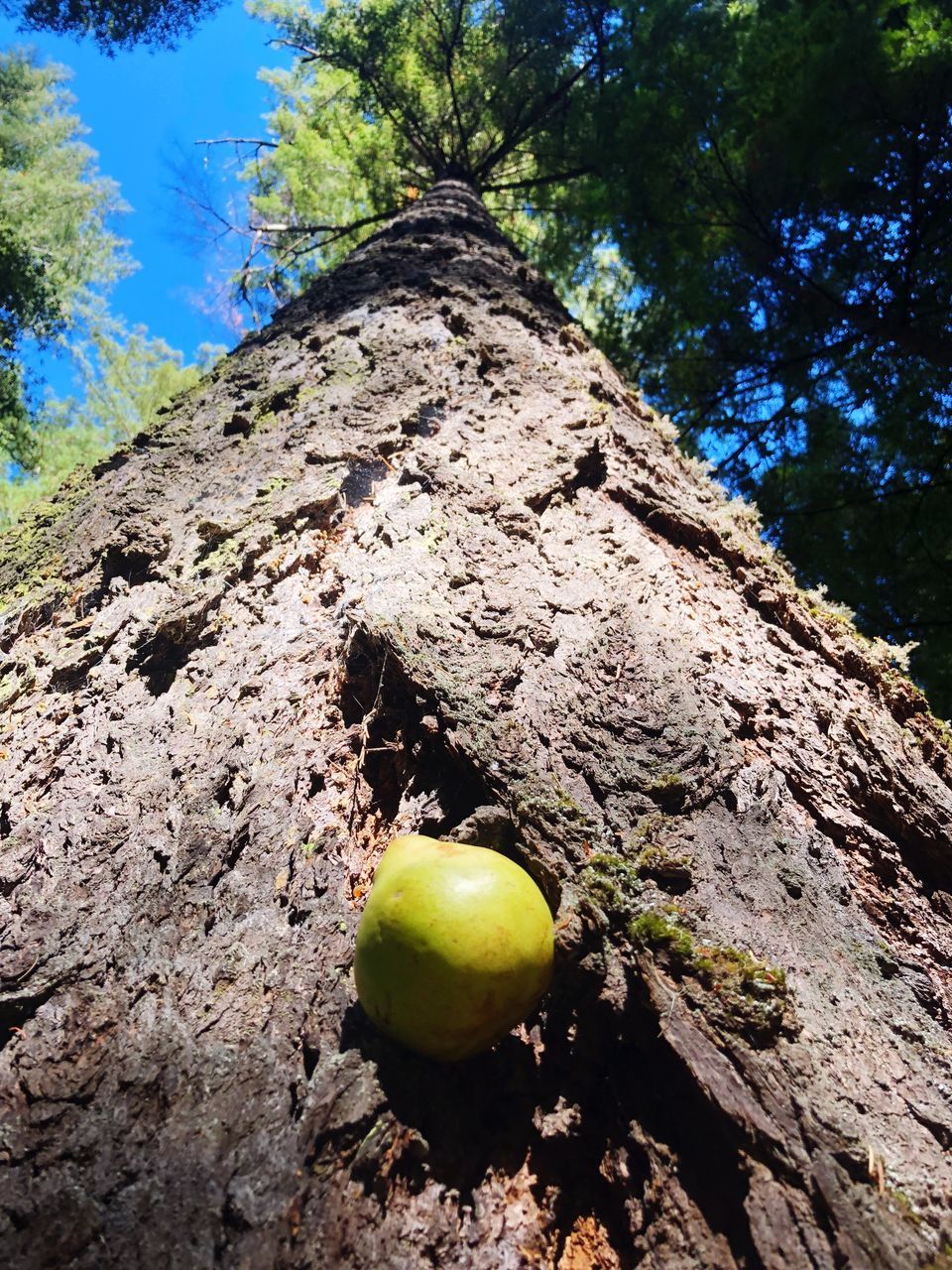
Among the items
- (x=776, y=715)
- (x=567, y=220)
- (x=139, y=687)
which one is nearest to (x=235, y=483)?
(x=139, y=687)

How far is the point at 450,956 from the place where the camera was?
98 centimetres

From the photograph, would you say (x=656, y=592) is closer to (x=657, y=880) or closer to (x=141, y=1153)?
(x=657, y=880)

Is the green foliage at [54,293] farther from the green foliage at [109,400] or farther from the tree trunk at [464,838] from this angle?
the tree trunk at [464,838]

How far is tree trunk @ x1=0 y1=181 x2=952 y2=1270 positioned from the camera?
2.95 ft

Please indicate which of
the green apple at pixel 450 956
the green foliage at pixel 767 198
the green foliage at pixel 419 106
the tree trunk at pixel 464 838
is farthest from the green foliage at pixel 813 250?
the green apple at pixel 450 956

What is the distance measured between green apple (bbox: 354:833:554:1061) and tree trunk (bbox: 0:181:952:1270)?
7cm

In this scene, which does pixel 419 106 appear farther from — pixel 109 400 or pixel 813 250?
pixel 109 400

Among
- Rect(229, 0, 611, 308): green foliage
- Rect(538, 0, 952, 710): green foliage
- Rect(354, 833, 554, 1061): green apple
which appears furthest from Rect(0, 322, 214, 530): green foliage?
Rect(354, 833, 554, 1061): green apple

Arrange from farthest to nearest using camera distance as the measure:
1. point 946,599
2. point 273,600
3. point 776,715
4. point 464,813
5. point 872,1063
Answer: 1. point 946,599
2. point 273,600
3. point 776,715
4. point 464,813
5. point 872,1063

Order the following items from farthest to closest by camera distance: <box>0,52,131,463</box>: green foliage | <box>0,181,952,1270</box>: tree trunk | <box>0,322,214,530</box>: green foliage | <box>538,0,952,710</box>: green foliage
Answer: <box>0,322,214,530</box>: green foliage → <box>0,52,131,463</box>: green foliage → <box>538,0,952,710</box>: green foliage → <box>0,181,952,1270</box>: tree trunk

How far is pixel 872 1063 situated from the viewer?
3.32 feet

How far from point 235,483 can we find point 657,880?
1725 mm

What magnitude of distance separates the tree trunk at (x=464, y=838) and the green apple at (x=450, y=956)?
0.07 m

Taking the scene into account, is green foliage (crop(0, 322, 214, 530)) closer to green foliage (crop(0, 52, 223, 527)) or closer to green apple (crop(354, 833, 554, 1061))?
green foliage (crop(0, 52, 223, 527))
